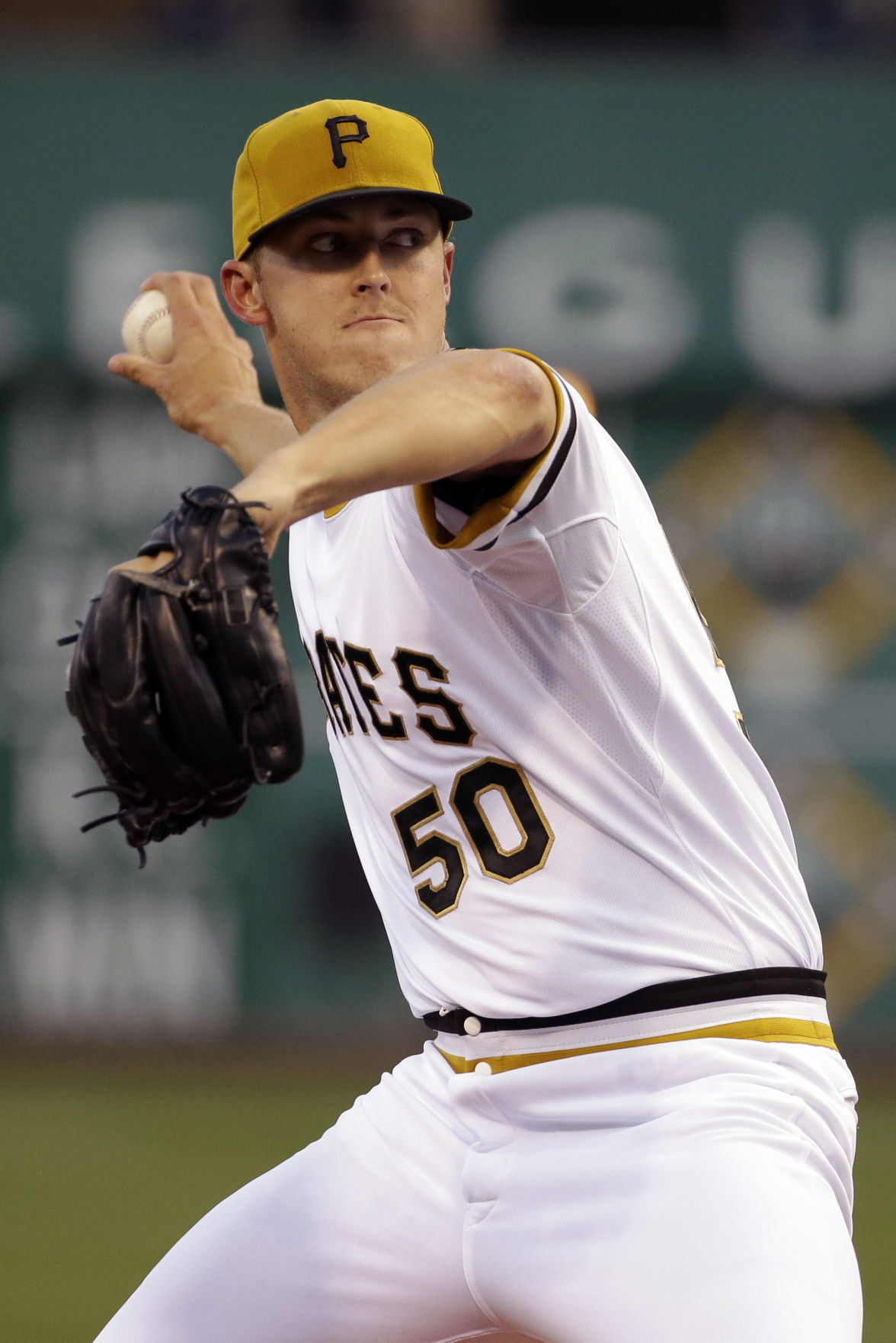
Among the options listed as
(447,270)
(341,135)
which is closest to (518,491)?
(341,135)

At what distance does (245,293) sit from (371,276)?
0.52 metres

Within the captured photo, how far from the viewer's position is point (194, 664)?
1.91 metres

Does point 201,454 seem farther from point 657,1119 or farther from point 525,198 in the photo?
point 657,1119

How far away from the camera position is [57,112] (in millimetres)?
9023

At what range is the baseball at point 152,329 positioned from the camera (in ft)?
12.7

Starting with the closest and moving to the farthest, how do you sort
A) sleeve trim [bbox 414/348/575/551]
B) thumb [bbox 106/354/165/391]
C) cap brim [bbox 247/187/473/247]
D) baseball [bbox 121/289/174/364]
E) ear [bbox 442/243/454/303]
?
sleeve trim [bbox 414/348/575/551] < cap brim [bbox 247/187/473/247] < ear [bbox 442/243/454/303] < thumb [bbox 106/354/165/391] < baseball [bbox 121/289/174/364]

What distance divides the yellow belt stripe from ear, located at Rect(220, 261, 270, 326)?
4.45ft

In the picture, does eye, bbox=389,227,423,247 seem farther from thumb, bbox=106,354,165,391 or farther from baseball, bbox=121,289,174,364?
baseball, bbox=121,289,174,364

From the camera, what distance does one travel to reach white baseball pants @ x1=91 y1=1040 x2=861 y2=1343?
7.57 ft

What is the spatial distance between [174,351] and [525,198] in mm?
5634

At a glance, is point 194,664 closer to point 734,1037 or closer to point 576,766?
point 576,766

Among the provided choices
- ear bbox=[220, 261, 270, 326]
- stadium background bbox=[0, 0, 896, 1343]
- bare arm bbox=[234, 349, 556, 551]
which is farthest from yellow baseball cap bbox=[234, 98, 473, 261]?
stadium background bbox=[0, 0, 896, 1343]

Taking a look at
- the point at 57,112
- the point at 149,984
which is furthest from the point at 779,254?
the point at 149,984

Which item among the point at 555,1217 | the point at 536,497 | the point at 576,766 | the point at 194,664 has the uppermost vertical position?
the point at 536,497
